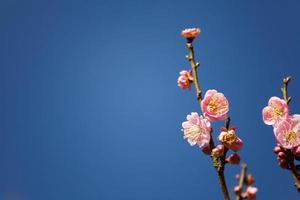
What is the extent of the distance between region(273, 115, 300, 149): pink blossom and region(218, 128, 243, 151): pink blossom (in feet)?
0.82

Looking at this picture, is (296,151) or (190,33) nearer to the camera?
(296,151)

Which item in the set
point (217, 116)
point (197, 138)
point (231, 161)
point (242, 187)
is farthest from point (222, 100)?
point (242, 187)

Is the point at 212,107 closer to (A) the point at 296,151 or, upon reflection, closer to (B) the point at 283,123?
(B) the point at 283,123

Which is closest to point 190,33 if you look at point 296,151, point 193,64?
point 193,64

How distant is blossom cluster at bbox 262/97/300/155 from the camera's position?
7.43 feet

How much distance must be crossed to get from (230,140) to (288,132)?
39 centimetres

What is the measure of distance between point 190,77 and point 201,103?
35 cm

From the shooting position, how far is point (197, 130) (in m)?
2.43

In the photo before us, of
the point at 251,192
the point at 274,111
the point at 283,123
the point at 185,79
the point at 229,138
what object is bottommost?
the point at 251,192

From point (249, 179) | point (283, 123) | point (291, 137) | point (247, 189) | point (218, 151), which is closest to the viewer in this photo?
point (249, 179)

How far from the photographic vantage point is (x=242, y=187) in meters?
1.49

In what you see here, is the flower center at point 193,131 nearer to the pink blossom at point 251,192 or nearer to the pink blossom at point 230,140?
the pink blossom at point 230,140

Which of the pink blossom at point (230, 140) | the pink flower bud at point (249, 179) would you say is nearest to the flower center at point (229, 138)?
the pink blossom at point (230, 140)

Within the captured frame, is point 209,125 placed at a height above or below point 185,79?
Answer: below
